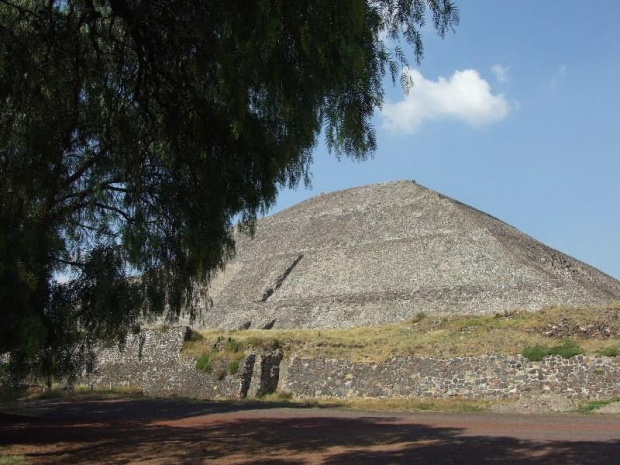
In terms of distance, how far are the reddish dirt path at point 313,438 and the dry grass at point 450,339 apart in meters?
6.00

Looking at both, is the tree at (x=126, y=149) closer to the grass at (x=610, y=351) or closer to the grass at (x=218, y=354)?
the grass at (x=610, y=351)

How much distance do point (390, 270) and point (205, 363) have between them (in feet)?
70.8

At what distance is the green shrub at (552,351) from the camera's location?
20875mm

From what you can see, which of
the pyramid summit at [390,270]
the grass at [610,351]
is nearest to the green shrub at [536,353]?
the grass at [610,351]

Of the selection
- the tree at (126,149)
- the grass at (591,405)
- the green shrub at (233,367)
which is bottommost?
the grass at (591,405)

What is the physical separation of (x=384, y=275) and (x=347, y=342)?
18.4m

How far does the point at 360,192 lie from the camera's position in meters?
66.8

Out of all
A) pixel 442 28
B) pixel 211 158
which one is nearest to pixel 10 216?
pixel 211 158

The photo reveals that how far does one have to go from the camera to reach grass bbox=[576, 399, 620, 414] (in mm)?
17828

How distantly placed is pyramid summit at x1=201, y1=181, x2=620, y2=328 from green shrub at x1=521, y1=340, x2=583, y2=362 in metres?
15.3

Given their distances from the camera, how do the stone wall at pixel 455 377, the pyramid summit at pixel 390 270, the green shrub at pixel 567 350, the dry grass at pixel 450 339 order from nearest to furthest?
the stone wall at pixel 455 377
the green shrub at pixel 567 350
the dry grass at pixel 450 339
the pyramid summit at pixel 390 270

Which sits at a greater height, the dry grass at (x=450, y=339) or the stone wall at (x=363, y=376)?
the dry grass at (x=450, y=339)

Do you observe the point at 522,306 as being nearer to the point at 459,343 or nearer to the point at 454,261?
the point at 454,261

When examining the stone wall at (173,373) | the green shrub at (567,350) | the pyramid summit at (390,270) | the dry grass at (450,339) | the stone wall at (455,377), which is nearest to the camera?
the stone wall at (455,377)
